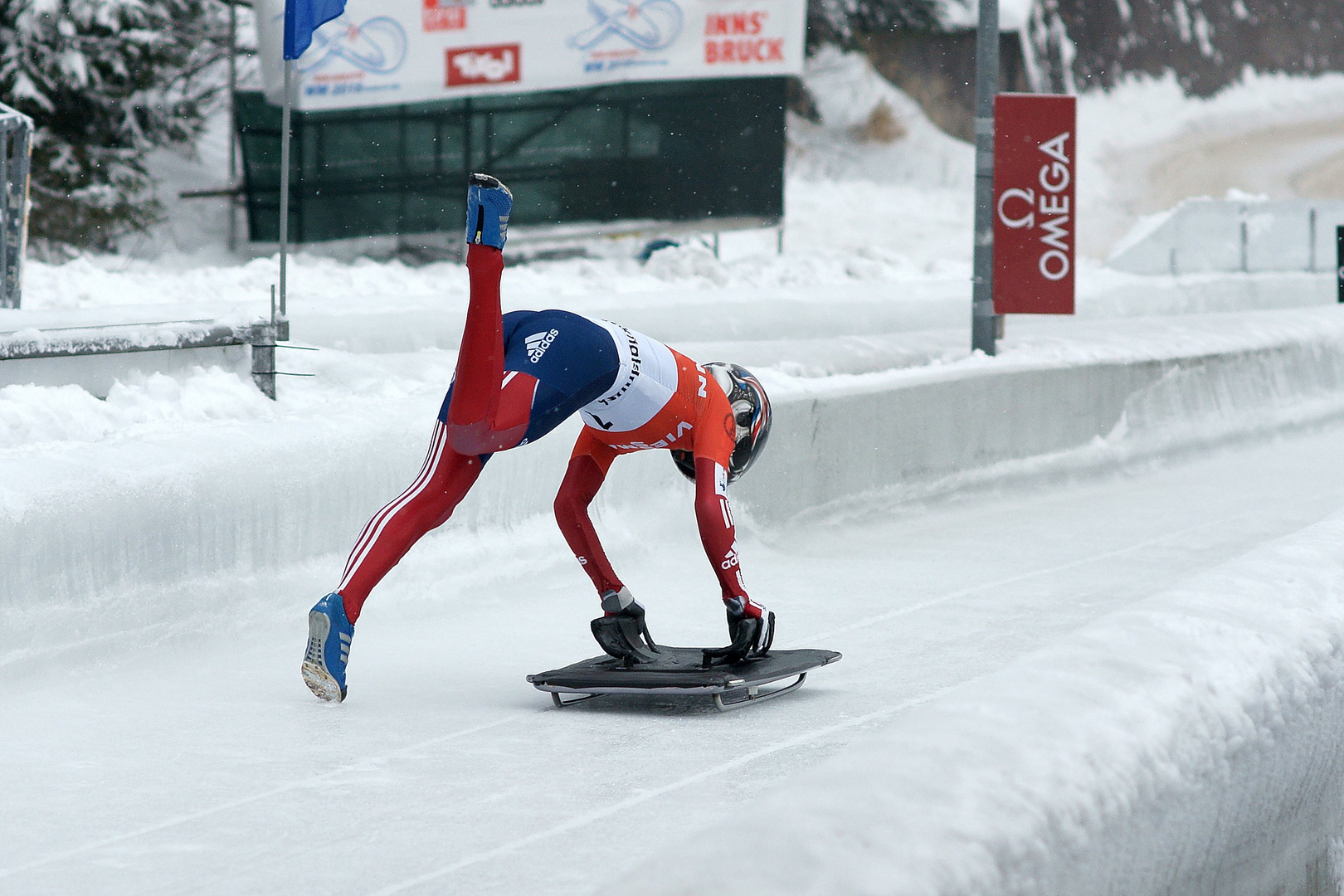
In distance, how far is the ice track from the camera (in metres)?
2.83

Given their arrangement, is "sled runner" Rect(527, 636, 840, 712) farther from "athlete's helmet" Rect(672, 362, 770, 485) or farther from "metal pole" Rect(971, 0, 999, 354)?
"metal pole" Rect(971, 0, 999, 354)

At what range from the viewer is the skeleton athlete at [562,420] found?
380 cm

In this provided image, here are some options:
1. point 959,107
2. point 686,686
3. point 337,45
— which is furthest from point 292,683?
point 959,107

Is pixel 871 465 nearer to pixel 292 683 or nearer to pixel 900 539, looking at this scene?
pixel 900 539

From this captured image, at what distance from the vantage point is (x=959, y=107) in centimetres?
3591

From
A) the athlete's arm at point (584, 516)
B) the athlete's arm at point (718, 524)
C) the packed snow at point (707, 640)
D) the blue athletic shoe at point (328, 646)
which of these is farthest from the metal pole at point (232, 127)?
the blue athletic shoe at point (328, 646)

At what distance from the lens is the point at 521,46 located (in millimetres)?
20797

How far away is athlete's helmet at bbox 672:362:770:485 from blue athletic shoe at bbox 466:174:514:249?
966 millimetres

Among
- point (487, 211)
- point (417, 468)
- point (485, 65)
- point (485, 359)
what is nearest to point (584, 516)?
point (485, 359)

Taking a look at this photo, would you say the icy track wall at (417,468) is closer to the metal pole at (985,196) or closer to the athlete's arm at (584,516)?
the metal pole at (985,196)

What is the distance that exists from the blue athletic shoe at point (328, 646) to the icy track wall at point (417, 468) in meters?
0.84

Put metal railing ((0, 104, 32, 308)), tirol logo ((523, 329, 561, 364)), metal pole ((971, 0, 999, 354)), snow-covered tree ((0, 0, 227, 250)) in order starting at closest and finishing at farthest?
tirol logo ((523, 329, 561, 364)), metal pole ((971, 0, 999, 354)), metal railing ((0, 104, 32, 308)), snow-covered tree ((0, 0, 227, 250))

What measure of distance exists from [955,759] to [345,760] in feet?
6.79

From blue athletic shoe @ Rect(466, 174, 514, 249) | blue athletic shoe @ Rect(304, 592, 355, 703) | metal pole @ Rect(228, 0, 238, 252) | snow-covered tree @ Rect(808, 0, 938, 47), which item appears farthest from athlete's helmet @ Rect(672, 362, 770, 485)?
snow-covered tree @ Rect(808, 0, 938, 47)
